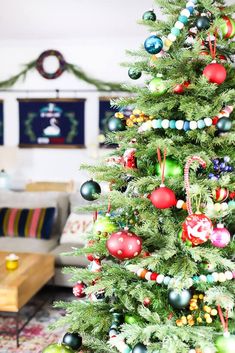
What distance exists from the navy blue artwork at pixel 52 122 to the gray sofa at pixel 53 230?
1.26 meters

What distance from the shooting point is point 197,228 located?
4.29 feet

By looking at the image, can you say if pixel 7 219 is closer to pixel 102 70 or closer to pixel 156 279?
pixel 102 70

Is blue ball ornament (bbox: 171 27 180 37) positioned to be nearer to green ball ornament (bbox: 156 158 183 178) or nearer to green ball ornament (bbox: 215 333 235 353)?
green ball ornament (bbox: 156 158 183 178)

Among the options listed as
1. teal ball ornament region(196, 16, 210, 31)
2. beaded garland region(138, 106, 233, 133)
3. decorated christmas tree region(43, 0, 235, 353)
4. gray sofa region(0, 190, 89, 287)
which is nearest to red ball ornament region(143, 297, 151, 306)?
decorated christmas tree region(43, 0, 235, 353)

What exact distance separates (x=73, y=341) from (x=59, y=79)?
15.4ft

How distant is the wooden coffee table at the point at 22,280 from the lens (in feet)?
10.3

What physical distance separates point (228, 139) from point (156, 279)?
0.50 metres

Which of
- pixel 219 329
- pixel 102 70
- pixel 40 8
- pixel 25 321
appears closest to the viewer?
pixel 219 329

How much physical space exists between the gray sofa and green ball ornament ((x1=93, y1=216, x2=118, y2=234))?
99.2 inches

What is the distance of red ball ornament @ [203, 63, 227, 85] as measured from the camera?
1.40 meters

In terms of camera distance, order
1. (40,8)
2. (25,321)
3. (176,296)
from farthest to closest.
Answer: (40,8) → (25,321) → (176,296)

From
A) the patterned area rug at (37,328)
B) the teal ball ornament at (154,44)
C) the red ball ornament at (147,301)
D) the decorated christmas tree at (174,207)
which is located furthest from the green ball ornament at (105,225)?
the patterned area rug at (37,328)

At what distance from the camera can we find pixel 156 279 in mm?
1452

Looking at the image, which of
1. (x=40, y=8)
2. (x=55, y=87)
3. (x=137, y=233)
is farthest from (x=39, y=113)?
(x=137, y=233)
